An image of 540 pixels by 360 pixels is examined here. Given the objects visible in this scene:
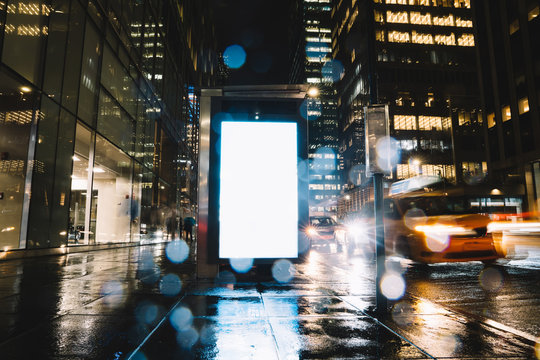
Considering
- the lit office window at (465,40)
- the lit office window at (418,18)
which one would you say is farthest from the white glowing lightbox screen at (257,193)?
the lit office window at (465,40)

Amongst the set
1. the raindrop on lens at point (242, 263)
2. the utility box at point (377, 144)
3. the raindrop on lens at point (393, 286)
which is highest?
the utility box at point (377, 144)

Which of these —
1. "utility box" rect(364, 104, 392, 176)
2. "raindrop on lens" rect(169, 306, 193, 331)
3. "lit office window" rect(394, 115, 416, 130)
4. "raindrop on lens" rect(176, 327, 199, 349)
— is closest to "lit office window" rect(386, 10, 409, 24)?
"lit office window" rect(394, 115, 416, 130)

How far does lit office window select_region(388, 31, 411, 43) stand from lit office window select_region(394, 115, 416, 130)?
15.9m

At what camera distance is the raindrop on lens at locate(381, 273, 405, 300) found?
4.98 metres

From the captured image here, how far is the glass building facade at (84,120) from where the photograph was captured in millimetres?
10344

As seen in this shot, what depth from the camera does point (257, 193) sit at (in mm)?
6090

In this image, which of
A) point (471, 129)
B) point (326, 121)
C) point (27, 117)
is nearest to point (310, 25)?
point (326, 121)

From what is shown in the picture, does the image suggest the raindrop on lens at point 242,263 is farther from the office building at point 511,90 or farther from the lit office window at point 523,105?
the lit office window at point 523,105

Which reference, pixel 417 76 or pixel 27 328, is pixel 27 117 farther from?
pixel 417 76

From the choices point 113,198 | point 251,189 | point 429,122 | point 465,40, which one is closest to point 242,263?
point 251,189

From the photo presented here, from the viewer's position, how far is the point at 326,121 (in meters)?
175

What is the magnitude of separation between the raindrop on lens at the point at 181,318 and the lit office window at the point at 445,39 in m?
78.6

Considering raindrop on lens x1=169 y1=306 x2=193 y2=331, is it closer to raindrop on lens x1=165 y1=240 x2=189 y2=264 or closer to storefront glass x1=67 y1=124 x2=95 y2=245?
raindrop on lens x1=165 y1=240 x2=189 y2=264

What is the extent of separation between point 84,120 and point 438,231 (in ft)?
43.3
